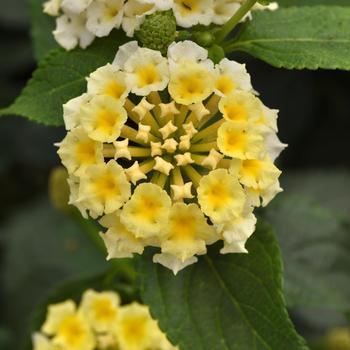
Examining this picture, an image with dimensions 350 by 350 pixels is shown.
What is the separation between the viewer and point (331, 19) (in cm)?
101

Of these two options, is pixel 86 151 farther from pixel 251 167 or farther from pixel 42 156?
pixel 42 156

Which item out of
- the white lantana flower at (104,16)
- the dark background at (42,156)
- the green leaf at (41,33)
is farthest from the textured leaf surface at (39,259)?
the white lantana flower at (104,16)

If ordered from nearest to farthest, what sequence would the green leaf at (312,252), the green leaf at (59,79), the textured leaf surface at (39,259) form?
the green leaf at (59,79)
the green leaf at (312,252)
the textured leaf surface at (39,259)

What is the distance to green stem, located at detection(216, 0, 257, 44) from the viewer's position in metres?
0.92

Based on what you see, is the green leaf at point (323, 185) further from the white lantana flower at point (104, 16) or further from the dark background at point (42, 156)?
the white lantana flower at point (104, 16)

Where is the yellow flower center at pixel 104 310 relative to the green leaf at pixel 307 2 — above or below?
below

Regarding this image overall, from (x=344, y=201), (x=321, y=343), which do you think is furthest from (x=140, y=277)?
(x=344, y=201)

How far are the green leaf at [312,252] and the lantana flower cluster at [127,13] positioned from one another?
447mm

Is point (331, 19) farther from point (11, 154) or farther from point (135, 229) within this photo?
point (11, 154)

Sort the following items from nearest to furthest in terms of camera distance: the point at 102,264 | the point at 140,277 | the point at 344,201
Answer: the point at 140,277, the point at 102,264, the point at 344,201

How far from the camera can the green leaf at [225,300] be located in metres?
0.92

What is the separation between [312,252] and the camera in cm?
133

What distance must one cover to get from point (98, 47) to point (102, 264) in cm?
76

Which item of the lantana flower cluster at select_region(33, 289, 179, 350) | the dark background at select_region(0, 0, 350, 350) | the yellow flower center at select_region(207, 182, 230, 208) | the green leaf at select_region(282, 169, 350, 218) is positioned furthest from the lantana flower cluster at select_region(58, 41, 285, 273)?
the green leaf at select_region(282, 169, 350, 218)
